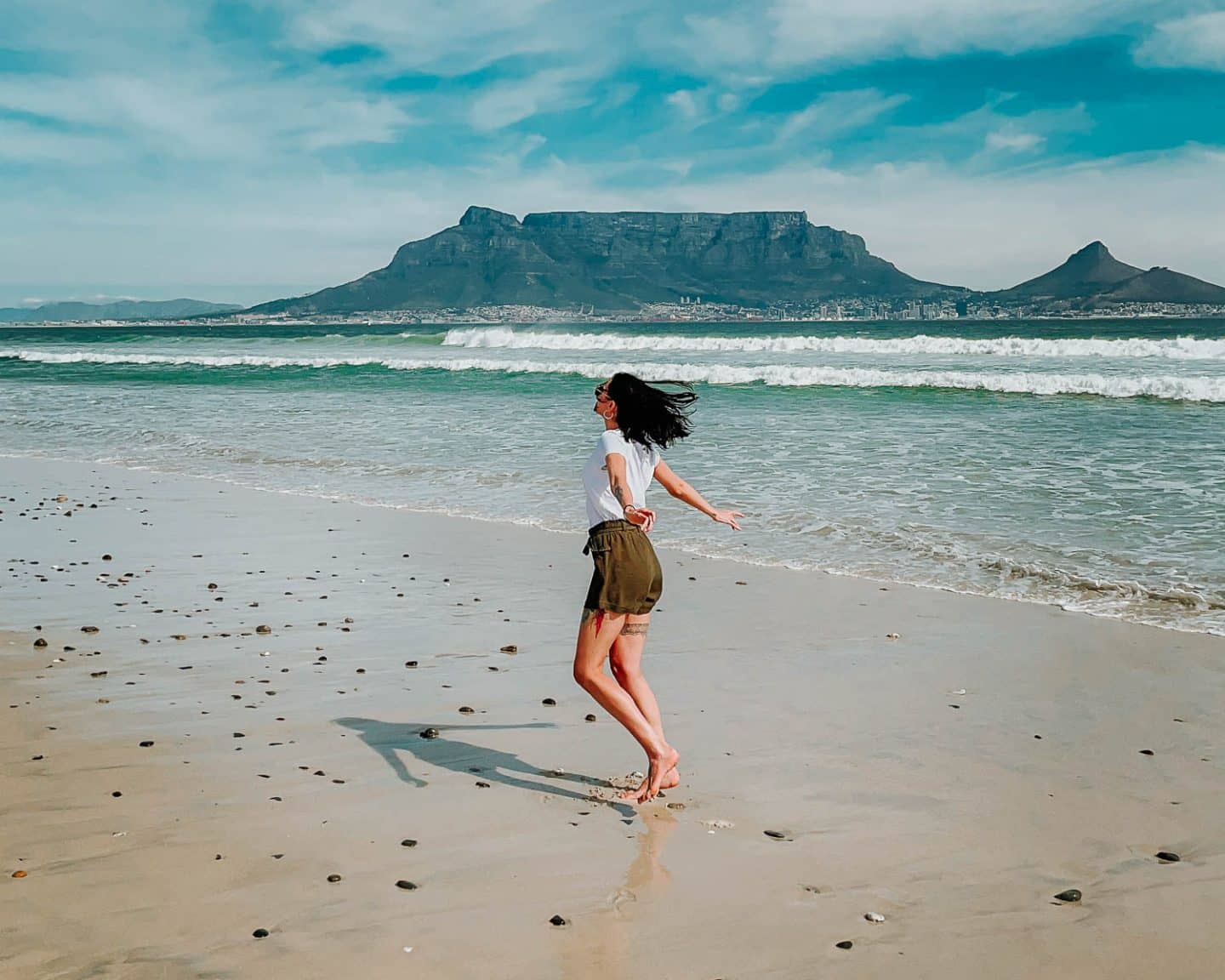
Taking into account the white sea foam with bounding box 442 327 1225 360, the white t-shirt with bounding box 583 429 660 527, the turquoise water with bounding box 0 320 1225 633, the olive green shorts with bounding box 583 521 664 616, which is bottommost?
the turquoise water with bounding box 0 320 1225 633

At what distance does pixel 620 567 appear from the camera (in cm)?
440

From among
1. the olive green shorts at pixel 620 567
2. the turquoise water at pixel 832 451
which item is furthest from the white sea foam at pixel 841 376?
the olive green shorts at pixel 620 567

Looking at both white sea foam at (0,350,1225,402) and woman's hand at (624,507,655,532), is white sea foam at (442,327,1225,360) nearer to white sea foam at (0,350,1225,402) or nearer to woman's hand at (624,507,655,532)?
white sea foam at (0,350,1225,402)

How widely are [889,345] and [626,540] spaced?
48.5 m

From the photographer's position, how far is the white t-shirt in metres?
4.37

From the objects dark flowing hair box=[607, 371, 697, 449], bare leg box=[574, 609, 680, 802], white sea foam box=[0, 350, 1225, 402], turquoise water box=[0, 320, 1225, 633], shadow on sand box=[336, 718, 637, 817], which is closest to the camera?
dark flowing hair box=[607, 371, 697, 449]

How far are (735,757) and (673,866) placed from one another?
110 cm

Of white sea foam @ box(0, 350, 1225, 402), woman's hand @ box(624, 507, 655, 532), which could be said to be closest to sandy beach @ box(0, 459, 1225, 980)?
woman's hand @ box(624, 507, 655, 532)

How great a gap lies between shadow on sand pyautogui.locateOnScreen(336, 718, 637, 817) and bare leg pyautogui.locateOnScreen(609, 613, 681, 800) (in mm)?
232

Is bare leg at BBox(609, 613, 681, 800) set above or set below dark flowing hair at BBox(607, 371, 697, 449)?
below

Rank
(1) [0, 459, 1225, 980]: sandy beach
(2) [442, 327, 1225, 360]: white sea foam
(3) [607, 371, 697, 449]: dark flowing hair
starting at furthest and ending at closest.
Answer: (2) [442, 327, 1225, 360]: white sea foam
(3) [607, 371, 697, 449]: dark flowing hair
(1) [0, 459, 1225, 980]: sandy beach

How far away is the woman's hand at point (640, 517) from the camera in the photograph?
14.2 ft

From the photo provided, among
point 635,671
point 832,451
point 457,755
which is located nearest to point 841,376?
point 832,451

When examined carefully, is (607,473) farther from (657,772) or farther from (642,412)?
(657,772)
